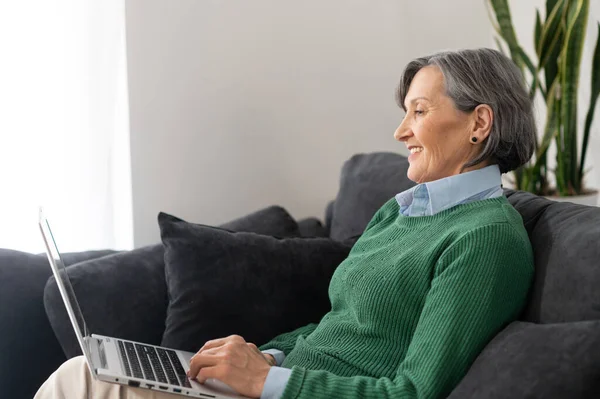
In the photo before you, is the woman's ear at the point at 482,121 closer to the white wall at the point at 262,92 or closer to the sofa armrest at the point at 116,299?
the sofa armrest at the point at 116,299

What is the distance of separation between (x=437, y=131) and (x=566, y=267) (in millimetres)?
428

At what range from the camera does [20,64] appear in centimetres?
263

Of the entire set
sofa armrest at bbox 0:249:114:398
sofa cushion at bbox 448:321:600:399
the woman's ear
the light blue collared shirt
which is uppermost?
the woman's ear

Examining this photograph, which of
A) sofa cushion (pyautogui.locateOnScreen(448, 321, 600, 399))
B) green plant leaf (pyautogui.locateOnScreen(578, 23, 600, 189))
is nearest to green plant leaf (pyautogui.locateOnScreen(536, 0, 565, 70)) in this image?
green plant leaf (pyautogui.locateOnScreen(578, 23, 600, 189))

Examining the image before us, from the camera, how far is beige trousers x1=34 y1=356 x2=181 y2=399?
1.53 meters

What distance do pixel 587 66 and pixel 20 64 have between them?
198 centimetres

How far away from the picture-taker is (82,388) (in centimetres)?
158

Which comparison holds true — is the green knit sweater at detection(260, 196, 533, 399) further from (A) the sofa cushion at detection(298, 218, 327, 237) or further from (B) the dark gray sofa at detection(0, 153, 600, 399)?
(A) the sofa cushion at detection(298, 218, 327, 237)

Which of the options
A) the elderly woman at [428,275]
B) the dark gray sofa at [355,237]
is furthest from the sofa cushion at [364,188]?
the elderly woman at [428,275]

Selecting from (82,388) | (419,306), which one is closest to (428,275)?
(419,306)

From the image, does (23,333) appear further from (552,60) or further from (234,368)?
(552,60)

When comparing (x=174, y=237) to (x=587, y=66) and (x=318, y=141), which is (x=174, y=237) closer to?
(x=318, y=141)

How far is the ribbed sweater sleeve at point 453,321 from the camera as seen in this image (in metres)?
1.40

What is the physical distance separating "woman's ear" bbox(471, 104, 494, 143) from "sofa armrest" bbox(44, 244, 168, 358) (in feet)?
3.21
